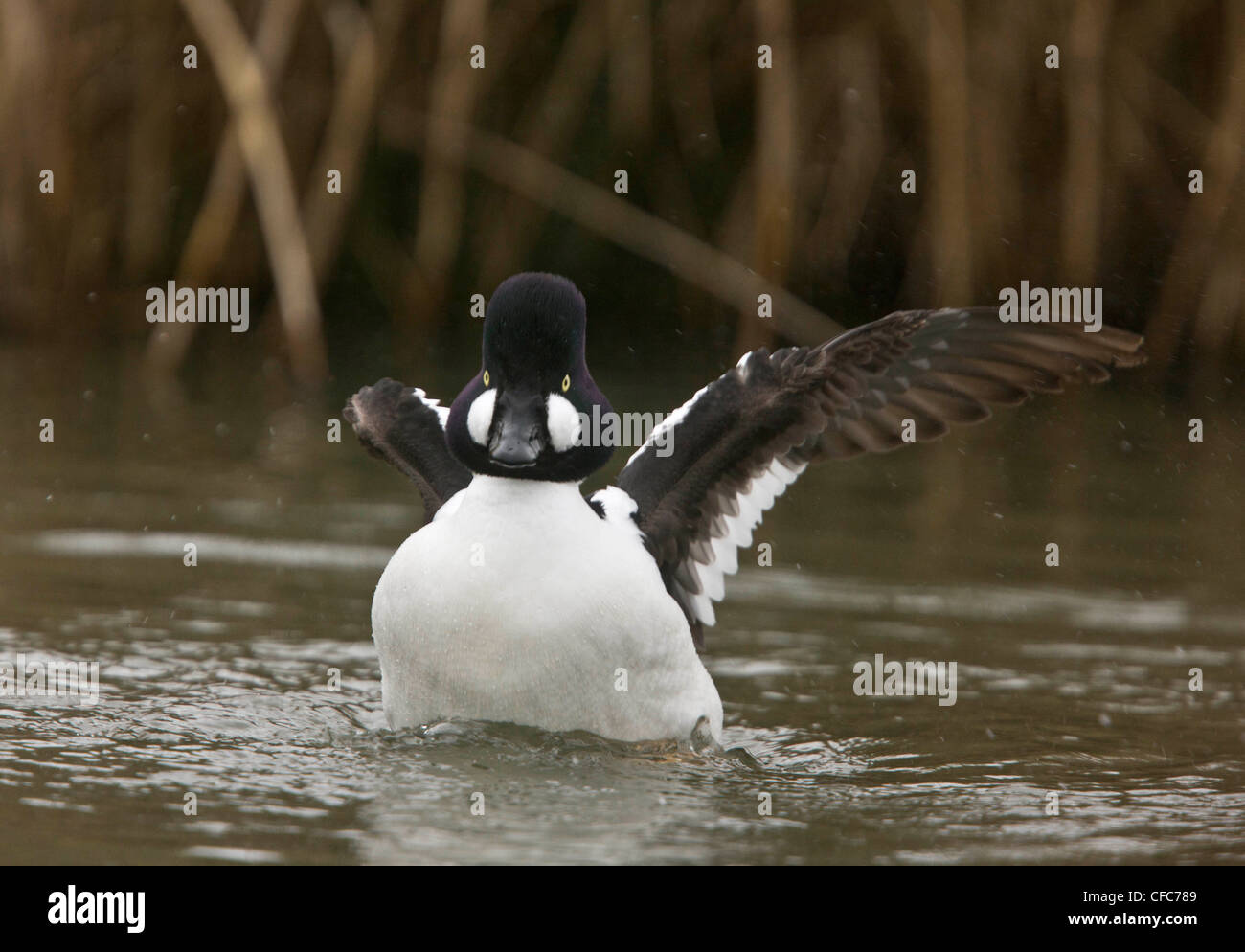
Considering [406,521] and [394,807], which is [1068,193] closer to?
[406,521]

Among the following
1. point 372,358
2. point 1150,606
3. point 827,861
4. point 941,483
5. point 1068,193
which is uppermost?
point 1068,193

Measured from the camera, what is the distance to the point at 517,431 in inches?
249

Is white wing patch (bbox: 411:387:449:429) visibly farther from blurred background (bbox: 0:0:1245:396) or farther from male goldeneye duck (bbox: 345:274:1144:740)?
blurred background (bbox: 0:0:1245:396)

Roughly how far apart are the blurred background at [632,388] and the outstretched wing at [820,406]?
92 cm

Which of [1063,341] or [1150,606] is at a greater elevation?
[1063,341]

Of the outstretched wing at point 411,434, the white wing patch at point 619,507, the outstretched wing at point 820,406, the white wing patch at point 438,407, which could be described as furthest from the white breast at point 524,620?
the white wing patch at point 438,407

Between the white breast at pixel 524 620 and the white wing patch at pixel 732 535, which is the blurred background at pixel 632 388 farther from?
the white wing patch at pixel 732 535

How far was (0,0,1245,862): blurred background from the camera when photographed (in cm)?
632

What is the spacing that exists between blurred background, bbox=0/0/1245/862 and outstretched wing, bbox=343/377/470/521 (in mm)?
922

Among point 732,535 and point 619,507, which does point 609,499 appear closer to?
point 619,507

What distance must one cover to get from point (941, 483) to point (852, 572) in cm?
276

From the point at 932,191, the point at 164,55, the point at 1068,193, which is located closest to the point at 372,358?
the point at 164,55

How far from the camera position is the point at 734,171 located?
1725 centimetres

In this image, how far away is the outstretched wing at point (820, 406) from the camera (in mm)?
7156
